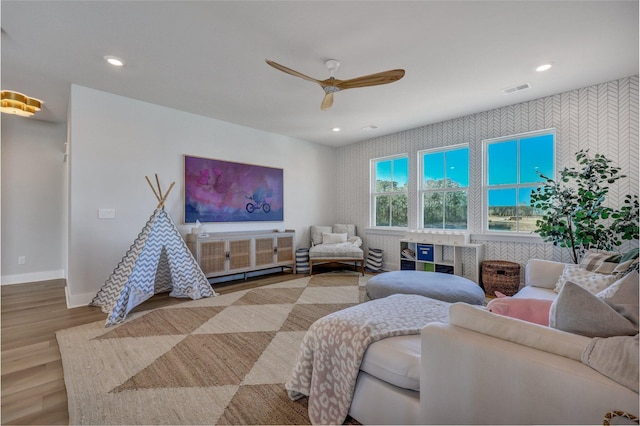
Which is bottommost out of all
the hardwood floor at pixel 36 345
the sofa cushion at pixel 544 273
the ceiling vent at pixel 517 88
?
the hardwood floor at pixel 36 345

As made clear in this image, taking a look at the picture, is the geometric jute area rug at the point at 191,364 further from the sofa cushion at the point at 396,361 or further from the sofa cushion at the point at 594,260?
the sofa cushion at the point at 594,260

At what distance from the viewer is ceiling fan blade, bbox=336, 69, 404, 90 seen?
237 centimetres

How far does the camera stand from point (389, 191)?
18.4 ft

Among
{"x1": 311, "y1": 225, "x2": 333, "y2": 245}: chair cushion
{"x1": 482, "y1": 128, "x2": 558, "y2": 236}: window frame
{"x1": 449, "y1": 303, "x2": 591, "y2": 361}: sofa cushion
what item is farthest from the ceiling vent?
{"x1": 311, "y1": 225, "x2": 333, "y2": 245}: chair cushion

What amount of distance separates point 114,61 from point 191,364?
2.92 metres

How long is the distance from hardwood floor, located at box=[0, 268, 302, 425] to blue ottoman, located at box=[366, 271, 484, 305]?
211 centimetres

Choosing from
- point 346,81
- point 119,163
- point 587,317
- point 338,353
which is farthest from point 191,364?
point 119,163

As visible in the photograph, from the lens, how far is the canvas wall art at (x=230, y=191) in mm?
4285

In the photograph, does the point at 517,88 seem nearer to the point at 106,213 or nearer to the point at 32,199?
the point at 106,213

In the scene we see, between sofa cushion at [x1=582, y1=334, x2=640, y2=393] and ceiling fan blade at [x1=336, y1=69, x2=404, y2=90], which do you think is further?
ceiling fan blade at [x1=336, y1=69, x2=404, y2=90]

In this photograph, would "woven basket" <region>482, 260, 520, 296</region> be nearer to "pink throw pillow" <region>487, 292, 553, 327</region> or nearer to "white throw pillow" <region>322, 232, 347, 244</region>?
"white throw pillow" <region>322, 232, 347, 244</region>

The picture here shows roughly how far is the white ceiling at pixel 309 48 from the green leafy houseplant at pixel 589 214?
1077 millimetres

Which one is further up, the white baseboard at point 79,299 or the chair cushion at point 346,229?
the chair cushion at point 346,229

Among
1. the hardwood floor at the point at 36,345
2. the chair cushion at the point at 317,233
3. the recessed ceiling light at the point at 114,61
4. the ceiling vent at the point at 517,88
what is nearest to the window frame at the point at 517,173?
the ceiling vent at the point at 517,88
